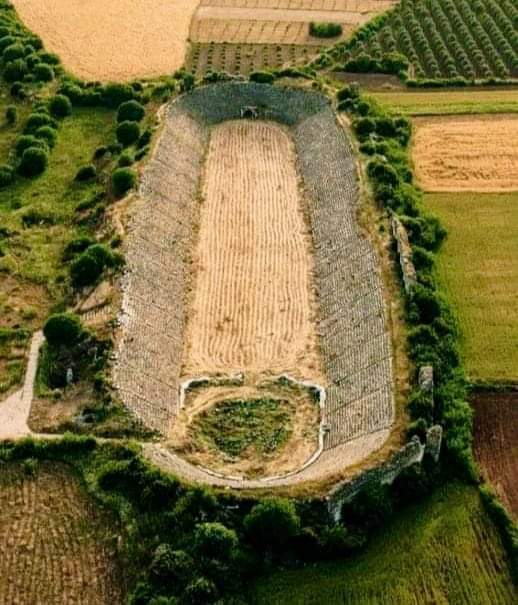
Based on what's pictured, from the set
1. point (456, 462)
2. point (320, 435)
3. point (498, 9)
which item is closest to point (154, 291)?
point (320, 435)

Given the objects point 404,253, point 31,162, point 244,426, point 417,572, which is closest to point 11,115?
point 31,162

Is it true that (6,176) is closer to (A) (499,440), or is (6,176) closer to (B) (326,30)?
(A) (499,440)

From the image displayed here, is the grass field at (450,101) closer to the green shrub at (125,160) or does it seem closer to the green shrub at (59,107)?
the green shrub at (125,160)

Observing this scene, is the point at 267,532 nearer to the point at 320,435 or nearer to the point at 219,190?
the point at 320,435

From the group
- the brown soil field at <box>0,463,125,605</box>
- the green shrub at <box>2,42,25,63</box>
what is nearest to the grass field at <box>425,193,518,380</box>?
the brown soil field at <box>0,463,125,605</box>

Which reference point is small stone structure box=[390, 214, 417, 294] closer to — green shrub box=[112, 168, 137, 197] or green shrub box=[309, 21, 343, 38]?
green shrub box=[112, 168, 137, 197]

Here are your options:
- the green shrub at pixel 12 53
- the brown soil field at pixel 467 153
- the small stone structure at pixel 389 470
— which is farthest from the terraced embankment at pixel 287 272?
the green shrub at pixel 12 53
